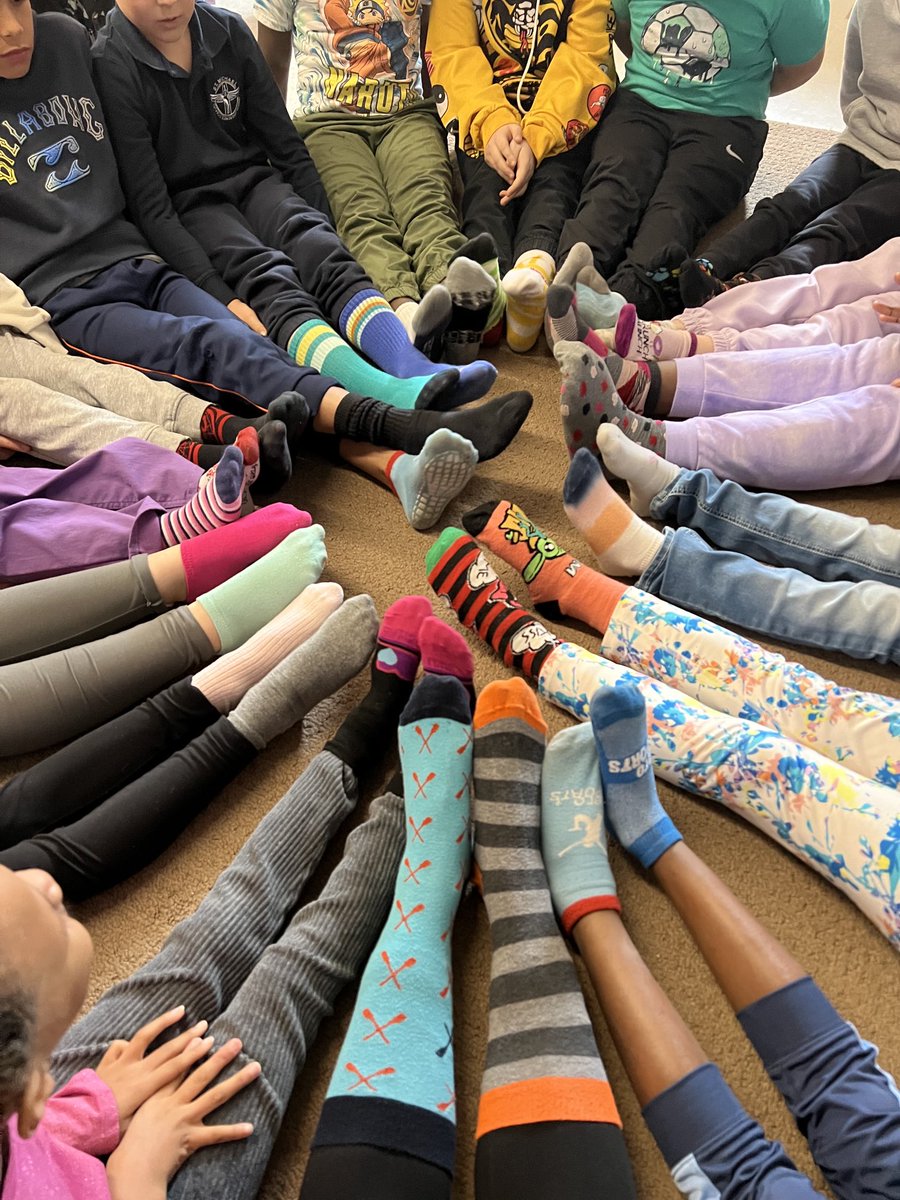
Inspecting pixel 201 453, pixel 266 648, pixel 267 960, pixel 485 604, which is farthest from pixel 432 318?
pixel 267 960

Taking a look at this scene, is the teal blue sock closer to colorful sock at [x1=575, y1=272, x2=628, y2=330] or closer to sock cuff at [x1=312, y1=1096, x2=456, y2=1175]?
colorful sock at [x1=575, y1=272, x2=628, y2=330]

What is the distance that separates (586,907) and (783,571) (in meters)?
0.50

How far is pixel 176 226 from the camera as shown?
1.58m

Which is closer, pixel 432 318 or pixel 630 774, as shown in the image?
pixel 630 774

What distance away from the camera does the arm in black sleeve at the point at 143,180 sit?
1521mm

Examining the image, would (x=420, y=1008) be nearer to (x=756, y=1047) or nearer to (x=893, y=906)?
(x=756, y=1047)

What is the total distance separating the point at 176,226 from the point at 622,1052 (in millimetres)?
1472

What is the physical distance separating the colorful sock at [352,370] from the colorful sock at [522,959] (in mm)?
609

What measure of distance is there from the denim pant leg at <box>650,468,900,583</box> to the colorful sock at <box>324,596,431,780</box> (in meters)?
0.40

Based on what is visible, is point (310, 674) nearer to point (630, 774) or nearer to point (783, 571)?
point (630, 774)

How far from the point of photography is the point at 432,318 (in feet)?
4.73

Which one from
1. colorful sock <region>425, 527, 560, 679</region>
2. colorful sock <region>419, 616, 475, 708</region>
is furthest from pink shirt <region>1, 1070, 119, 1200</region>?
colorful sock <region>425, 527, 560, 679</region>

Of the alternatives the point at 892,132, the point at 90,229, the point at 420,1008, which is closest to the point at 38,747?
the point at 420,1008

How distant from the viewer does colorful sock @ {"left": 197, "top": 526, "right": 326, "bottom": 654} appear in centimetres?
110
